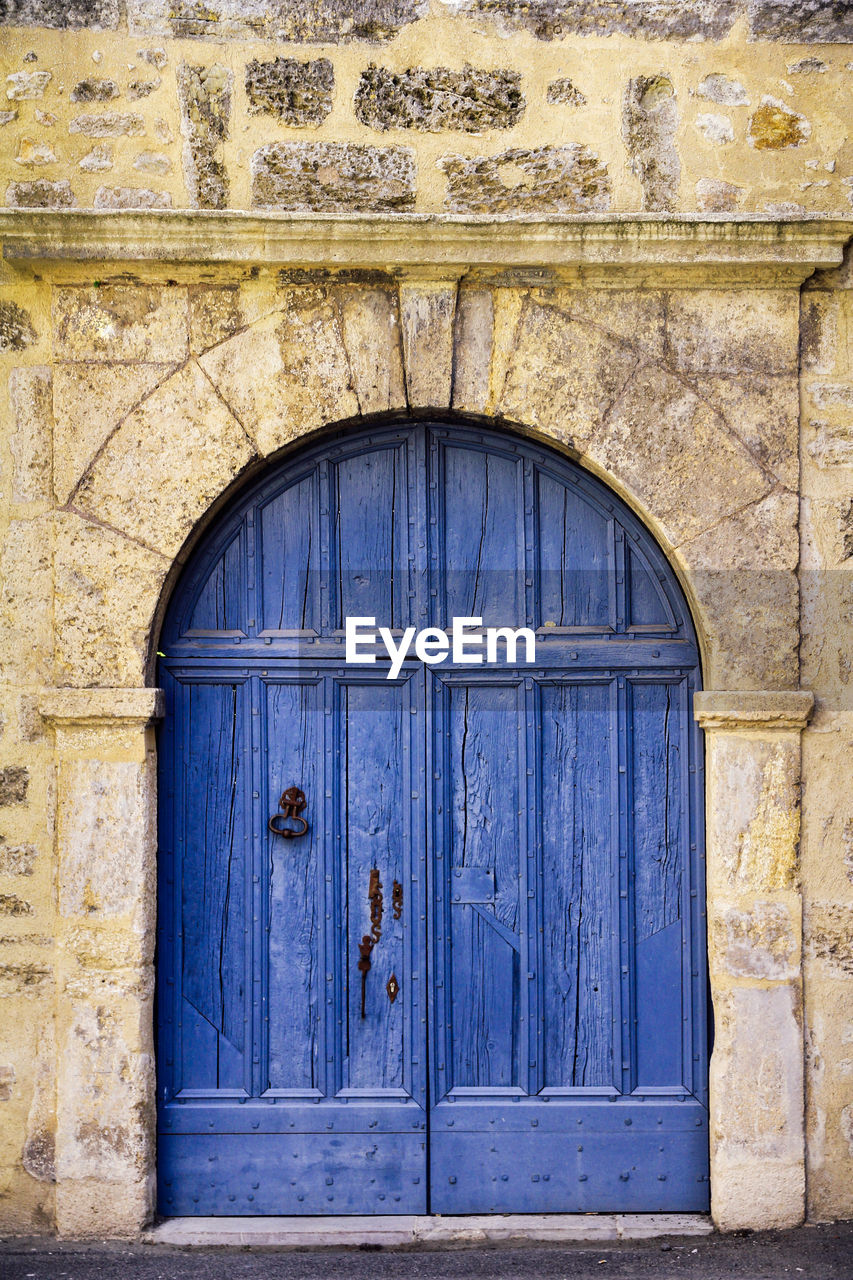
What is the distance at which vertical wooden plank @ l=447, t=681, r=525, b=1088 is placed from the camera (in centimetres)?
309

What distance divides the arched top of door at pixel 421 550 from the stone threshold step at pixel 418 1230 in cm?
165

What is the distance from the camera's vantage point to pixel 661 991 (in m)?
3.09

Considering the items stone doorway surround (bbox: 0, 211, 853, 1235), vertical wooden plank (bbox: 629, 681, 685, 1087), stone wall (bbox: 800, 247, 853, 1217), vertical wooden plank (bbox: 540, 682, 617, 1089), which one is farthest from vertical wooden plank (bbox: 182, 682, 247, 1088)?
stone wall (bbox: 800, 247, 853, 1217)

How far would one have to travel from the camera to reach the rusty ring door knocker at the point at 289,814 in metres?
3.10

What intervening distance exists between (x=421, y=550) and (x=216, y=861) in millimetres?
1108

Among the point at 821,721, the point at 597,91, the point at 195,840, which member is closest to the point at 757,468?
the point at 821,721

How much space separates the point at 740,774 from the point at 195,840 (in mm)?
1601

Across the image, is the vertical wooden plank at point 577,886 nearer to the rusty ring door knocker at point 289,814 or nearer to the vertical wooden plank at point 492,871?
the vertical wooden plank at point 492,871

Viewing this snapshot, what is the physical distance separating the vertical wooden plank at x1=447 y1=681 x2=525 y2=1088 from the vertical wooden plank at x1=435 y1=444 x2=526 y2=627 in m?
0.24

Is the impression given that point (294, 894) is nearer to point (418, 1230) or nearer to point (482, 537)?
point (418, 1230)

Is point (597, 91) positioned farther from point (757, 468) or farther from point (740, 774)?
point (740, 774)

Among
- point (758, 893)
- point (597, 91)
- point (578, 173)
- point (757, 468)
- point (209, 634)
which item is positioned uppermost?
point (597, 91)

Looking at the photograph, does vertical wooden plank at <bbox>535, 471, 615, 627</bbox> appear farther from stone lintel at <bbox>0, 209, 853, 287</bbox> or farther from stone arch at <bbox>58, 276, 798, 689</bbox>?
stone lintel at <bbox>0, 209, 853, 287</bbox>

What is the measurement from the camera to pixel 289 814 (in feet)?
10.2
